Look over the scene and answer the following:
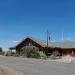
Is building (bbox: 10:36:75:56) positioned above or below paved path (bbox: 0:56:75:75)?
above

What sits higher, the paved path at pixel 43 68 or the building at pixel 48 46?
the building at pixel 48 46

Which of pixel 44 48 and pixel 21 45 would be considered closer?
pixel 44 48

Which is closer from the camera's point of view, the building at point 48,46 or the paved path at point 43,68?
the paved path at point 43,68

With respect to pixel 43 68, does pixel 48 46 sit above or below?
above

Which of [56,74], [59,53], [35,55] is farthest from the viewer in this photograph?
[59,53]

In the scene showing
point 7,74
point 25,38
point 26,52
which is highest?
point 25,38

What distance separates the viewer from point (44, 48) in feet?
200

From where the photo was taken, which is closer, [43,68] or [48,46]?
[43,68]

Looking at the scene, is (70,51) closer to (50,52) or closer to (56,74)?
(50,52)

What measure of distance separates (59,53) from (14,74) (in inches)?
1870

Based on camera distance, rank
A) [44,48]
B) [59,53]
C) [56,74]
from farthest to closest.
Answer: [59,53] < [44,48] < [56,74]

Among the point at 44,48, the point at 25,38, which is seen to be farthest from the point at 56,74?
the point at 25,38

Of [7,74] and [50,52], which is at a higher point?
[50,52]

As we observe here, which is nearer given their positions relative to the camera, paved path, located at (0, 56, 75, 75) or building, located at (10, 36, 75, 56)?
paved path, located at (0, 56, 75, 75)
